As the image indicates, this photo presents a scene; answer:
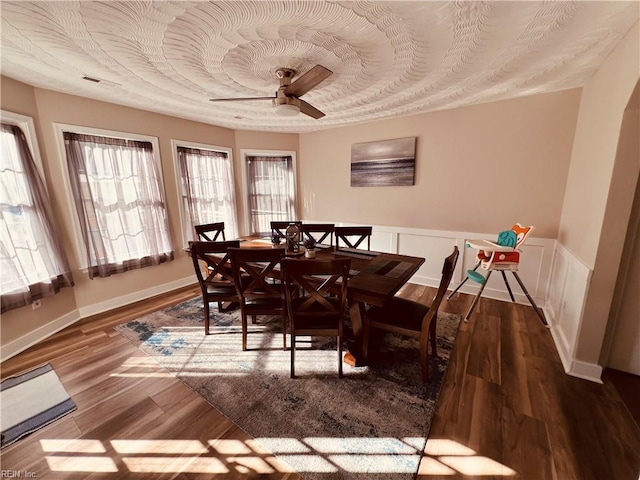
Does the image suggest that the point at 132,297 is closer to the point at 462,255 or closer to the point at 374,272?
the point at 374,272

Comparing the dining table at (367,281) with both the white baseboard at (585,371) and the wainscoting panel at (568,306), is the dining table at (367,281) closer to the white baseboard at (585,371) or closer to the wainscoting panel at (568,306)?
the wainscoting panel at (568,306)

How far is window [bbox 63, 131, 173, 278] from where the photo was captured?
3.08 meters

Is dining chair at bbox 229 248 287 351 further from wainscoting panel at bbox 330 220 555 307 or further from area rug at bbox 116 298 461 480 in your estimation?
wainscoting panel at bbox 330 220 555 307

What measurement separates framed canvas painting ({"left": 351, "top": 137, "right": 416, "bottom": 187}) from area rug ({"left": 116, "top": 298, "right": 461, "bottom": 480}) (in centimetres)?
226

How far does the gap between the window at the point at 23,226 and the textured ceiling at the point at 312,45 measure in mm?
652

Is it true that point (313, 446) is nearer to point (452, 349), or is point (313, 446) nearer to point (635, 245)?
point (452, 349)

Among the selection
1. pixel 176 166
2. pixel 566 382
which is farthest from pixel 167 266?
pixel 566 382

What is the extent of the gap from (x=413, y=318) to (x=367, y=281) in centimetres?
48

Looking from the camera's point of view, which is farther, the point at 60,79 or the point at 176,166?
the point at 176,166

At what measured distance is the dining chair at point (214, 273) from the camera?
2488mm

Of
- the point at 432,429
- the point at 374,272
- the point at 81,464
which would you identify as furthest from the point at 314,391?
the point at 81,464

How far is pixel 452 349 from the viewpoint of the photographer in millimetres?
2453

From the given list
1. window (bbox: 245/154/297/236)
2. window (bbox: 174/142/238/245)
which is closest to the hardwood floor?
window (bbox: 174/142/238/245)

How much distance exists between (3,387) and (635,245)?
5.08 meters
